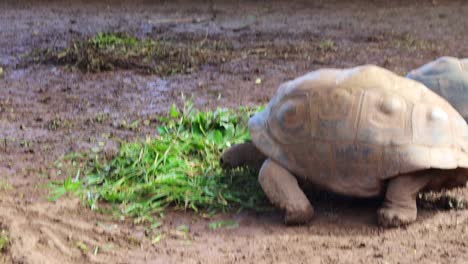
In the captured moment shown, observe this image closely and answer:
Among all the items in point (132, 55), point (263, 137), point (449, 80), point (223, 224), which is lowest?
point (223, 224)

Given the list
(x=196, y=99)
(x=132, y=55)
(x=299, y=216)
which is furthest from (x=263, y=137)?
(x=132, y=55)

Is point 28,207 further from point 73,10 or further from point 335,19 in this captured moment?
point 73,10

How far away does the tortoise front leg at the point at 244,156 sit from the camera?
4.57 m

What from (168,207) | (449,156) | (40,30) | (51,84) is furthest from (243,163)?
(40,30)

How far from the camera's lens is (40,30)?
9984 mm

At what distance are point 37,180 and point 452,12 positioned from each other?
774 centimetres

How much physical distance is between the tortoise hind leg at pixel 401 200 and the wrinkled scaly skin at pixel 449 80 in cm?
89

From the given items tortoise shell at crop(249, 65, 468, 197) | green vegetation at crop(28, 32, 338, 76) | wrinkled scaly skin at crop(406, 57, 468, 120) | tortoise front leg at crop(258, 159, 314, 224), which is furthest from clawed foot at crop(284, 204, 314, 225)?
green vegetation at crop(28, 32, 338, 76)

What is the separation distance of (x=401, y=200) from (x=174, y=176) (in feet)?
4.39

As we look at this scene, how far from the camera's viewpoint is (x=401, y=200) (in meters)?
3.92

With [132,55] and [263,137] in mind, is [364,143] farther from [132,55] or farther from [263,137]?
[132,55]

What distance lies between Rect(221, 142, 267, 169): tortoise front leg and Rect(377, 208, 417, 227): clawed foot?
0.89 m

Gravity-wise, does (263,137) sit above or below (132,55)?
above

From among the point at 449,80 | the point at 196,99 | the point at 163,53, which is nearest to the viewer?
the point at 449,80
